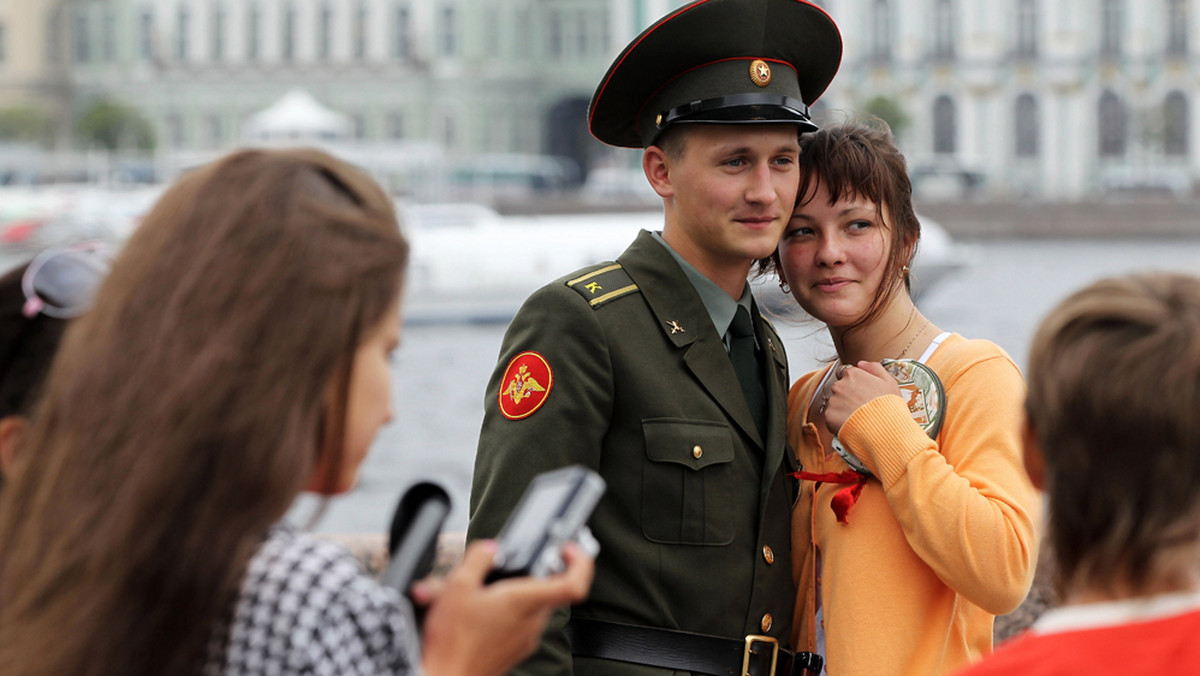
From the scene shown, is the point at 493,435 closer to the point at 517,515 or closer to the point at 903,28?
the point at 517,515

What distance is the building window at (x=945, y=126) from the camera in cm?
5125

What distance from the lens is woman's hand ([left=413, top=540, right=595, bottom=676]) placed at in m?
1.20

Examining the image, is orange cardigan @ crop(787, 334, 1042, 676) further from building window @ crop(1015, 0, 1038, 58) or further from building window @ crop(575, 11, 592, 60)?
building window @ crop(575, 11, 592, 60)

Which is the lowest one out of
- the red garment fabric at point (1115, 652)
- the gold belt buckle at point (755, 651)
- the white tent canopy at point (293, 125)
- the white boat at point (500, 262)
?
the gold belt buckle at point (755, 651)

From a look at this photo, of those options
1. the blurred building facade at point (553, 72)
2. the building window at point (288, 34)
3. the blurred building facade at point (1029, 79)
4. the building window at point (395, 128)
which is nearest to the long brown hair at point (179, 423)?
the blurred building facade at point (553, 72)

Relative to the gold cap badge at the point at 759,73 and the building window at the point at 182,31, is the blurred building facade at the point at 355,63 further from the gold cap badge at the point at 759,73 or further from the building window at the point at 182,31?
the gold cap badge at the point at 759,73

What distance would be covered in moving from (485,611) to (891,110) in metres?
45.9

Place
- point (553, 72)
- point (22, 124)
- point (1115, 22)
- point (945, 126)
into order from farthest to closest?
point (553, 72) → point (945, 126) → point (1115, 22) → point (22, 124)

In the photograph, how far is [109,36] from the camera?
58.4 metres

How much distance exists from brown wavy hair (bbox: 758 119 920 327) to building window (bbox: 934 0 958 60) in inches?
2001

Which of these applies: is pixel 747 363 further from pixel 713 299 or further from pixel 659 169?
pixel 659 169

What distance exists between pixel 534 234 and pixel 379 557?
57.9 ft

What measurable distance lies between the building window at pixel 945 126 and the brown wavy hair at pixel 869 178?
166 ft

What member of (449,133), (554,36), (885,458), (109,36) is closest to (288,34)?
(109,36)
